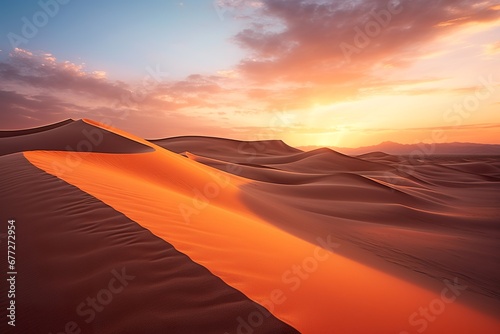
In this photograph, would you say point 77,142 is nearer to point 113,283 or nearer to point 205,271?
point 113,283

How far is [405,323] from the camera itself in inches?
104

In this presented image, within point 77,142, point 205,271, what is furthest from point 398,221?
point 77,142

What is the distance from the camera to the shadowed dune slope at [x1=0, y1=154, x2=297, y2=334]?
1.96 m

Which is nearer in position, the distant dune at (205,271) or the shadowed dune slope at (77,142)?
the distant dune at (205,271)

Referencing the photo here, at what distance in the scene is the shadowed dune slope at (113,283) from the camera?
6.41ft

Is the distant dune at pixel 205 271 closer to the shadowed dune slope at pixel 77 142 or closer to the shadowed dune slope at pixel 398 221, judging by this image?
the shadowed dune slope at pixel 398 221

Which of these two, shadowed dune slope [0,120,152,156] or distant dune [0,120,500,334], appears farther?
shadowed dune slope [0,120,152,156]

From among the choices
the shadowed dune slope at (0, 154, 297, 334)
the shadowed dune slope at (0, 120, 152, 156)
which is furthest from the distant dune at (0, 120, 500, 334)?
the shadowed dune slope at (0, 120, 152, 156)

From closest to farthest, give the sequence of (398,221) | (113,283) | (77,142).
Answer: (113,283), (398,221), (77,142)

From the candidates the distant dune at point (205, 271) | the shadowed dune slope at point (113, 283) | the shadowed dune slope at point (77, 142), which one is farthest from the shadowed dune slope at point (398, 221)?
the shadowed dune slope at point (77, 142)

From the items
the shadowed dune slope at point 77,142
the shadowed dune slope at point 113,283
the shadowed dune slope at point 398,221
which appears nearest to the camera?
the shadowed dune slope at point 113,283

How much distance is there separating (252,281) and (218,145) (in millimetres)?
44967

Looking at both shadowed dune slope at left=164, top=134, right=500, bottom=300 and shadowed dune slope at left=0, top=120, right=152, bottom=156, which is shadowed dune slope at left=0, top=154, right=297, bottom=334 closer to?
shadowed dune slope at left=164, top=134, right=500, bottom=300

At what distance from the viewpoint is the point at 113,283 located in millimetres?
2332
